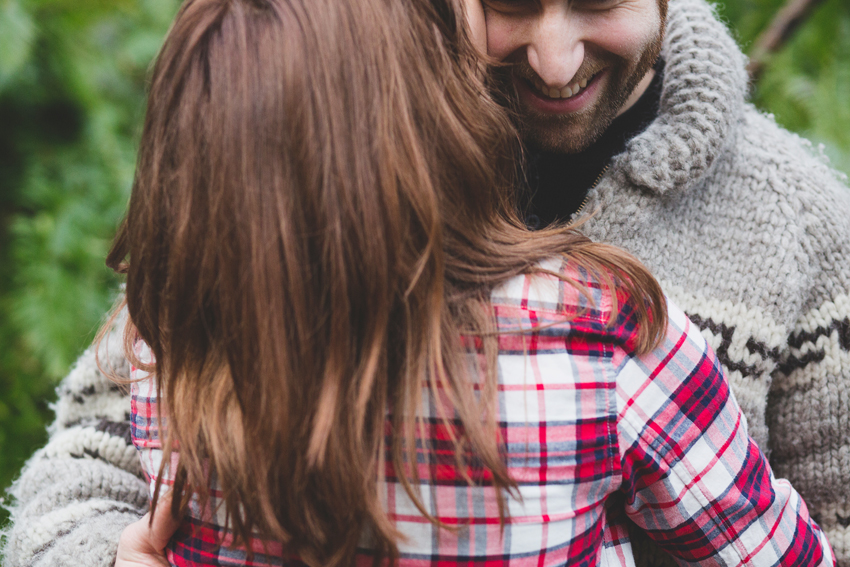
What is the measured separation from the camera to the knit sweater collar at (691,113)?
1.30m

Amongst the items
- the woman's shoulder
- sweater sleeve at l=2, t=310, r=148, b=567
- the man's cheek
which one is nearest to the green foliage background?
sweater sleeve at l=2, t=310, r=148, b=567

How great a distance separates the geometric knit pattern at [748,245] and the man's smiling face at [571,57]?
0.09 meters

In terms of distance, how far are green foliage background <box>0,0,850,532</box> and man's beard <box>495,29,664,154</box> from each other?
5.43 feet

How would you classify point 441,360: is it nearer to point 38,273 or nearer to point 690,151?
point 690,151

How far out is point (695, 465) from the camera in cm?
103

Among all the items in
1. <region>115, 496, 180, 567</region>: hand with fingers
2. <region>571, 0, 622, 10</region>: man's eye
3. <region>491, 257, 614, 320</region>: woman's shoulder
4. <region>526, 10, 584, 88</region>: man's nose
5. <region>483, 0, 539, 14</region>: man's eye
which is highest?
<region>483, 0, 539, 14</region>: man's eye

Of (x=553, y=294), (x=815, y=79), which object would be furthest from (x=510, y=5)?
(x=815, y=79)

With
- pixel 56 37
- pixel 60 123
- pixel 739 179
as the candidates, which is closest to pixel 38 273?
pixel 60 123

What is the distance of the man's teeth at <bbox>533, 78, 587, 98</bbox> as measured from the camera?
137cm

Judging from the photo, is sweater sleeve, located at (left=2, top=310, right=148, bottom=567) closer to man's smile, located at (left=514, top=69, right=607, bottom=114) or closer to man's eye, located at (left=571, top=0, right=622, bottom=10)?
man's smile, located at (left=514, top=69, right=607, bottom=114)

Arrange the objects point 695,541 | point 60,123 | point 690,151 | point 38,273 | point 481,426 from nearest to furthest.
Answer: point 481,426
point 695,541
point 690,151
point 38,273
point 60,123

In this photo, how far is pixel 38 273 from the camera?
284 centimetres

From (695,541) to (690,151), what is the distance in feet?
2.29

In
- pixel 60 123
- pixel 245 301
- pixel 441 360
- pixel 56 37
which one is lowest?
pixel 441 360
